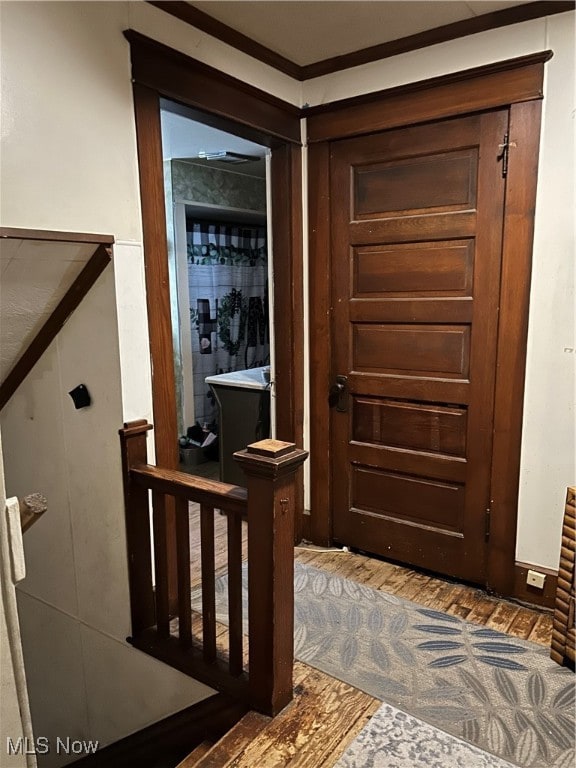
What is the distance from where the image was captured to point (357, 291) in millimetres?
2641

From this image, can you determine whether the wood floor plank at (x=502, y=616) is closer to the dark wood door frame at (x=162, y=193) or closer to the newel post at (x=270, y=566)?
the newel post at (x=270, y=566)

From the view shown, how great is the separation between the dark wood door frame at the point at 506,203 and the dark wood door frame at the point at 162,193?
106 mm

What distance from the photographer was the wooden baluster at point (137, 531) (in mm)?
2008

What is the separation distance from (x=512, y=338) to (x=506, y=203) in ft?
1.76

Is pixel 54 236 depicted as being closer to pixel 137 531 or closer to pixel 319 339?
pixel 137 531

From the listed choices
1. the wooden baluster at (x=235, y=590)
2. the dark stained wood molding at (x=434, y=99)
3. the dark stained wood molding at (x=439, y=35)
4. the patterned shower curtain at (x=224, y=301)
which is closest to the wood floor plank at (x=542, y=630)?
the wooden baluster at (x=235, y=590)

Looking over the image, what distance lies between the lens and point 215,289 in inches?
195

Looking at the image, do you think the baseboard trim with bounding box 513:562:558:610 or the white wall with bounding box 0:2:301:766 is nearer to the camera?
the white wall with bounding box 0:2:301:766

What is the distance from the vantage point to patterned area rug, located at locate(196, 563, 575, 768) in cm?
166

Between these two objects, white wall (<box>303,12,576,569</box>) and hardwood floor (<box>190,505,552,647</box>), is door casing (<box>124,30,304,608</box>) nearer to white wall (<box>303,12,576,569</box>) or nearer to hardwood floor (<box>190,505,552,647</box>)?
hardwood floor (<box>190,505,552,647</box>)

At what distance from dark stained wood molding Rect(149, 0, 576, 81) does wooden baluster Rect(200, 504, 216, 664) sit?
178cm

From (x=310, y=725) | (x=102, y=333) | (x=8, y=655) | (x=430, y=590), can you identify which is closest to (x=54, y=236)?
(x=102, y=333)

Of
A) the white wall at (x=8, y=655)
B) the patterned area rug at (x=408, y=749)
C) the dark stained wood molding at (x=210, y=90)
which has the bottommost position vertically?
the patterned area rug at (x=408, y=749)

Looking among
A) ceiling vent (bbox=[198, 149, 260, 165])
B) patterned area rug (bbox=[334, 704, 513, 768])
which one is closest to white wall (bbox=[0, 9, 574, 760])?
patterned area rug (bbox=[334, 704, 513, 768])
